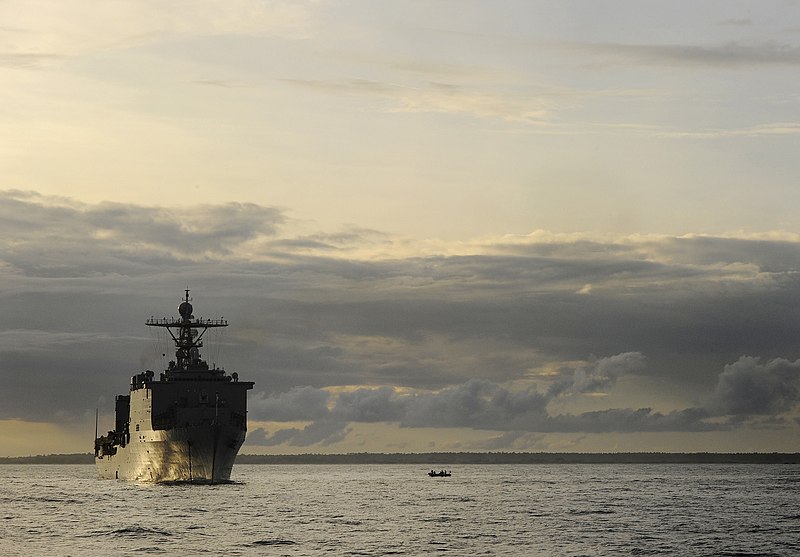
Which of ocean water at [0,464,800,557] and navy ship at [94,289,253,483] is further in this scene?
navy ship at [94,289,253,483]

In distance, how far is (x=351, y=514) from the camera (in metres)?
98.6

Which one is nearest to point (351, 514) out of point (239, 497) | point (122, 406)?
point (239, 497)

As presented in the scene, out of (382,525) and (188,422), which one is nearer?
(382,525)

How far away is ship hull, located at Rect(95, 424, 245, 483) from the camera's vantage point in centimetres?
11738

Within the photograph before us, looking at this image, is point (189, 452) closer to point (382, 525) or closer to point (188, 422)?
point (188, 422)

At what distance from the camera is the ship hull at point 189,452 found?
385ft

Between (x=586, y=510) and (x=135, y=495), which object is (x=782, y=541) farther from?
(x=135, y=495)

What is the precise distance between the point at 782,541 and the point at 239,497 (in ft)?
187

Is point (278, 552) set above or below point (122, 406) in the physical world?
below

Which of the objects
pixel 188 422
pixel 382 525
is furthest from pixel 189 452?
pixel 382 525

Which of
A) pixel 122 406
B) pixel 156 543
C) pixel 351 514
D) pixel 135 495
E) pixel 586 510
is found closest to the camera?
pixel 156 543

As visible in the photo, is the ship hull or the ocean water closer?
the ocean water

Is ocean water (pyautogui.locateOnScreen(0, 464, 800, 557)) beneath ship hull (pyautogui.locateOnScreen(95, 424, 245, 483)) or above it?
beneath

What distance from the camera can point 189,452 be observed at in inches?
4658
